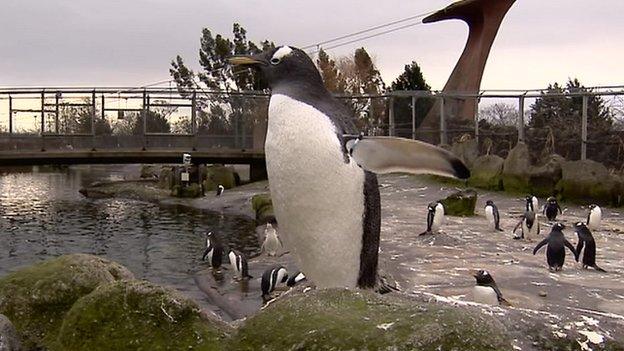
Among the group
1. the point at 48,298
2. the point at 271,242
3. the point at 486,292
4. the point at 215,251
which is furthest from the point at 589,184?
the point at 48,298

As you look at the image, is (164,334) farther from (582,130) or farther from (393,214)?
(582,130)

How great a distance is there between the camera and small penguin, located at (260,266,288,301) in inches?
353

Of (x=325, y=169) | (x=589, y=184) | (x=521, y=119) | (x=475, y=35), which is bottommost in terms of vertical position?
(x=589, y=184)

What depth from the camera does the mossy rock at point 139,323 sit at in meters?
3.70

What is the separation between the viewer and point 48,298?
5.53 meters

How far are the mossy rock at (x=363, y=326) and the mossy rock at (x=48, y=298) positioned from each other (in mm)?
2915

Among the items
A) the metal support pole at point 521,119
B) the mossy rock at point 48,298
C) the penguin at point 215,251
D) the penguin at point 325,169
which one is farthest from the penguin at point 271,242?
the metal support pole at point 521,119

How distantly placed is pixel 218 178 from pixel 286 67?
25225mm

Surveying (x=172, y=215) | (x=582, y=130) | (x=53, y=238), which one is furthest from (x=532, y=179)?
(x=53, y=238)

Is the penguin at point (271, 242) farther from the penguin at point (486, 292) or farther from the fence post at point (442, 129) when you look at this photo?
the fence post at point (442, 129)

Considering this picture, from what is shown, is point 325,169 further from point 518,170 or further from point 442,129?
point 442,129

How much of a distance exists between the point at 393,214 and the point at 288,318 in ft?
42.3

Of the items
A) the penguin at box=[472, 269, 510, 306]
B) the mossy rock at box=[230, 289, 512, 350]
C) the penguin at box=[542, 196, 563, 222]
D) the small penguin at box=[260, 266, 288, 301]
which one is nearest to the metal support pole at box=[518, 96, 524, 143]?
the penguin at box=[542, 196, 563, 222]

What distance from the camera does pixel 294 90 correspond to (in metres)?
3.56
